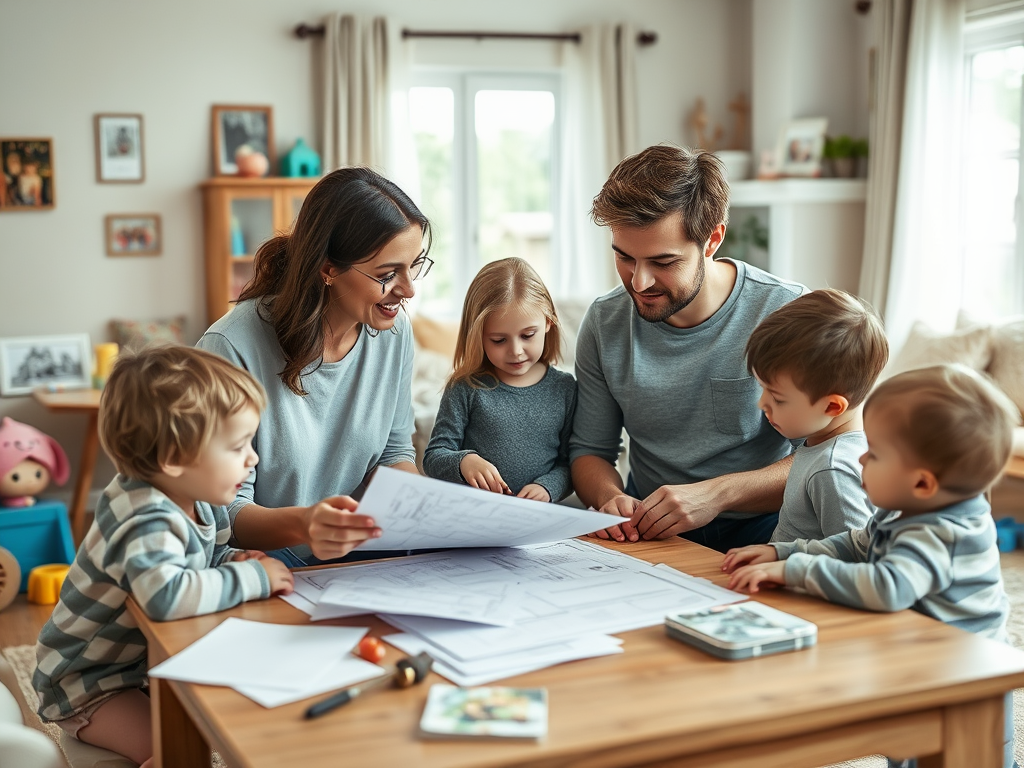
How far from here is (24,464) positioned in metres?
4.04

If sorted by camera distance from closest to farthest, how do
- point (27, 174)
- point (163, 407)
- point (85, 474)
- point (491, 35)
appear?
point (163, 407) < point (85, 474) < point (27, 174) < point (491, 35)

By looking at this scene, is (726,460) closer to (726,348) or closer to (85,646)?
(726,348)

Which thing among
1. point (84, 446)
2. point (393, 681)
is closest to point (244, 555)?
point (393, 681)

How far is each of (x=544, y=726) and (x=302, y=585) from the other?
554 millimetres

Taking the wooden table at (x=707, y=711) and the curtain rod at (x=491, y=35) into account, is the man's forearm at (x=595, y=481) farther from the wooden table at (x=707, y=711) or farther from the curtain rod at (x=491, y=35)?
the curtain rod at (x=491, y=35)

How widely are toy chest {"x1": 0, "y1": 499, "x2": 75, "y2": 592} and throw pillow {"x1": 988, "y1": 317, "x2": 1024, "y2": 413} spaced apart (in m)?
3.44

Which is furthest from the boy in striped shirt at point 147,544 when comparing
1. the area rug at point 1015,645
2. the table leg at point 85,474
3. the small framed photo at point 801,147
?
the small framed photo at point 801,147

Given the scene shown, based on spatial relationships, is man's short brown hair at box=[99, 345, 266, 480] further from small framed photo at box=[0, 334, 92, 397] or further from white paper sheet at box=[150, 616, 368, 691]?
small framed photo at box=[0, 334, 92, 397]

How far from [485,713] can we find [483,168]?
Answer: 4.97 meters

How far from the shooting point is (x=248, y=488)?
1.77 meters

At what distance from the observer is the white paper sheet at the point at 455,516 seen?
1.28 metres

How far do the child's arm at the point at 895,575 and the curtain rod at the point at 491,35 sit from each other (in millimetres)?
4528

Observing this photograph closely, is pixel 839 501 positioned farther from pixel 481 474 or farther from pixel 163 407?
pixel 163 407

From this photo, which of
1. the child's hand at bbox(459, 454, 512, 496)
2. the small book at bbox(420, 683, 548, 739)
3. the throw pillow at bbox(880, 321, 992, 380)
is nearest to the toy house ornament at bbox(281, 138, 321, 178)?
the throw pillow at bbox(880, 321, 992, 380)
